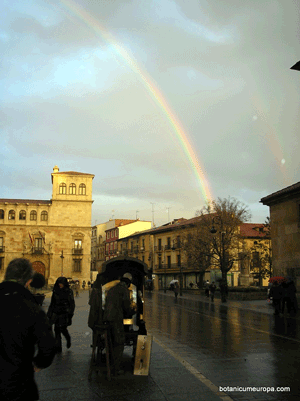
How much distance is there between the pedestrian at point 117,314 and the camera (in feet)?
22.6

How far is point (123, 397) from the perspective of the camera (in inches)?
221

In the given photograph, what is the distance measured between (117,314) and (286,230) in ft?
69.5

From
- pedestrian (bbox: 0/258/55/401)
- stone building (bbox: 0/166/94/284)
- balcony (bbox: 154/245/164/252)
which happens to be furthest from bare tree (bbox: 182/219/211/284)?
pedestrian (bbox: 0/258/55/401)

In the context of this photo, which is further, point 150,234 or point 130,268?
point 150,234

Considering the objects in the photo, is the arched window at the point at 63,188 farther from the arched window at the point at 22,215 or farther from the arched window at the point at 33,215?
the arched window at the point at 22,215

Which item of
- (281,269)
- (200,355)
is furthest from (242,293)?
(200,355)

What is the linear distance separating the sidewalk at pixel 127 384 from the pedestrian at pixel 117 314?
13.2 inches

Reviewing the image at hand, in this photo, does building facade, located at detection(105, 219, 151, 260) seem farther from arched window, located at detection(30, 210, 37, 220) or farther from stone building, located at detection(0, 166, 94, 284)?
arched window, located at detection(30, 210, 37, 220)

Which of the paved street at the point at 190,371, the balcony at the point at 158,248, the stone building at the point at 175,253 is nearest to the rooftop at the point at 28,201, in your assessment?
the stone building at the point at 175,253

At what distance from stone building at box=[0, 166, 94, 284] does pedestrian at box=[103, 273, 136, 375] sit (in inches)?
2257

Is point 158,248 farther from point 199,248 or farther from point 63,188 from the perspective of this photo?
point 199,248

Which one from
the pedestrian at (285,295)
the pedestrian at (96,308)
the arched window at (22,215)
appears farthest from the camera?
the arched window at (22,215)

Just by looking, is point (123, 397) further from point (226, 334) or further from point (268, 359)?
point (226, 334)

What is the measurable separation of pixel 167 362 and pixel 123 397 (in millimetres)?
2573
